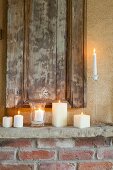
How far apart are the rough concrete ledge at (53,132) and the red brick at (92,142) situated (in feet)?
0.27

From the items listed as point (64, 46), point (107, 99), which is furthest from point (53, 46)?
point (107, 99)

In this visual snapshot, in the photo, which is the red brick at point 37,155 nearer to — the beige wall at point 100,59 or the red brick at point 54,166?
the red brick at point 54,166

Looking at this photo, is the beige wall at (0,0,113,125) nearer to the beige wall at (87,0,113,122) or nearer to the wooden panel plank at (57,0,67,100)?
the beige wall at (87,0,113,122)

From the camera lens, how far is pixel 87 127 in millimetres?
1434

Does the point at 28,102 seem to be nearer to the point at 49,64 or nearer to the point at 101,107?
the point at 49,64

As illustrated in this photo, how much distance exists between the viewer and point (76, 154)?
4.88 feet

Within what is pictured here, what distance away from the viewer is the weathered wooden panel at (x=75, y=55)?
4.96 ft

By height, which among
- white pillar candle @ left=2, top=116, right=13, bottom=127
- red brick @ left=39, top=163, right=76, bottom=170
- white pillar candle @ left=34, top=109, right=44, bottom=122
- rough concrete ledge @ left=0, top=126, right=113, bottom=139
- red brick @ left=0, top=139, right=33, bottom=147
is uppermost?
white pillar candle @ left=34, top=109, right=44, bottom=122

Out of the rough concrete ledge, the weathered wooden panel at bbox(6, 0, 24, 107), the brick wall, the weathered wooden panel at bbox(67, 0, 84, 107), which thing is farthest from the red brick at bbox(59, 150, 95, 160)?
the weathered wooden panel at bbox(6, 0, 24, 107)

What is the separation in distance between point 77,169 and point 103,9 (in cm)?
87

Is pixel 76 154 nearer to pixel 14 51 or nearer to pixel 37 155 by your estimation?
pixel 37 155

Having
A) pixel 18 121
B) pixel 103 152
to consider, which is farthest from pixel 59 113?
pixel 103 152

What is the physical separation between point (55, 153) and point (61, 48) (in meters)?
0.55

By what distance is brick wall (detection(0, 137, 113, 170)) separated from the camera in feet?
4.84
